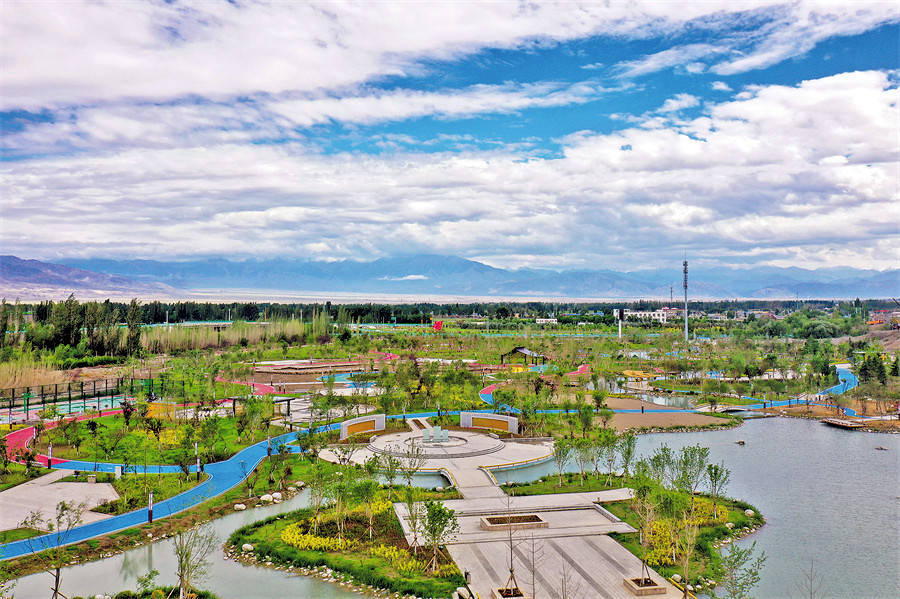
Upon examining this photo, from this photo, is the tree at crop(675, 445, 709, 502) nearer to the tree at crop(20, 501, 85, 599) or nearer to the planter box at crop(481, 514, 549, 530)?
the planter box at crop(481, 514, 549, 530)

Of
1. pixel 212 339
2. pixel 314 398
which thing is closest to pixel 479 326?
pixel 212 339

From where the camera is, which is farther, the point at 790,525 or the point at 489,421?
the point at 489,421

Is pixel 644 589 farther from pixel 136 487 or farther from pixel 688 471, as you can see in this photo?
pixel 136 487

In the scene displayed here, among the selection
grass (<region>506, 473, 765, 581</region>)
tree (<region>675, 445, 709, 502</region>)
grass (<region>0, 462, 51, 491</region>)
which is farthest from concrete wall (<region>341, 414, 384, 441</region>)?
tree (<region>675, 445, 709, 502</region>)

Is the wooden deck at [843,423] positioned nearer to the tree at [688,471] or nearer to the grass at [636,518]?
the grass at [636,518]

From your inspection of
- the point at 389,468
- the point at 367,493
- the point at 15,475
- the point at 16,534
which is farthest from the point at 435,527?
the point at 15,475

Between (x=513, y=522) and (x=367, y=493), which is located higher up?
(x=367, y=493)

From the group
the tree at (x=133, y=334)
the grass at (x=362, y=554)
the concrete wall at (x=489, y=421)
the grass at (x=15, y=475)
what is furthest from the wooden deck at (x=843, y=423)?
the tree at (x=133, y=334)
